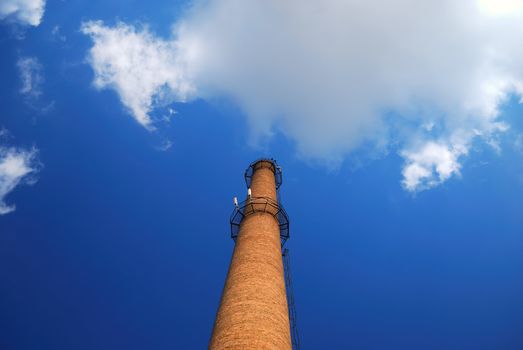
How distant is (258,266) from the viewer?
11094mm

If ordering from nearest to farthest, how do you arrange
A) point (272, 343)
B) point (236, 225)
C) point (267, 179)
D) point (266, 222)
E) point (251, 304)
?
point (272, 343), point (251, 304), point (266, 222), point (236, 225), point (267, 179)

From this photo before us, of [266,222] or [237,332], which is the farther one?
[266,222]

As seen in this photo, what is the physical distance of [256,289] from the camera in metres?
10.1

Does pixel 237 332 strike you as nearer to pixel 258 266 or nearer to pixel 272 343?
pixel 272 343

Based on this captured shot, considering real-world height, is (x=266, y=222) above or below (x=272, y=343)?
above

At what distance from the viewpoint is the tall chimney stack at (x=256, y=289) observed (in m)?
8.68

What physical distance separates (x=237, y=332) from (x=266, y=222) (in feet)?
17.9

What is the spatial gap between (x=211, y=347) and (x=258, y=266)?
2844mm

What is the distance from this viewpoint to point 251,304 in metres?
9.51

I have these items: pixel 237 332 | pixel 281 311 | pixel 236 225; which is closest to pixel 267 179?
pixel 236 225

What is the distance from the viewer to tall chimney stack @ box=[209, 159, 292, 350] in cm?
868

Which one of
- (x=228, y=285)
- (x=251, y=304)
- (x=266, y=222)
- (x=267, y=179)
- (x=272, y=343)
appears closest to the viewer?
(x=272, y=343)

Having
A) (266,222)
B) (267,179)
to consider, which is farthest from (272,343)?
(267,179)

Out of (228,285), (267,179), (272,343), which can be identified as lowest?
(272,343)
